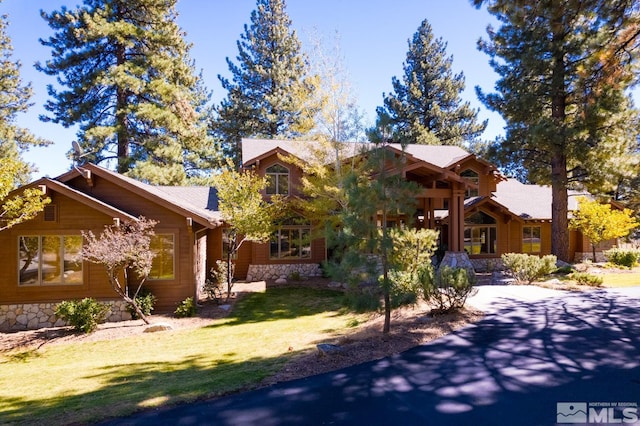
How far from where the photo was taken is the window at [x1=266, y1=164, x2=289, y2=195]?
1922 cm

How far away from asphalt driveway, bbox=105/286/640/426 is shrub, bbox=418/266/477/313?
1.40 metres

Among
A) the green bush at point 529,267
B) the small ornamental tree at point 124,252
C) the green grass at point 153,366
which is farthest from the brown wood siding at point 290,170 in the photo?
the green bush at point 529,267

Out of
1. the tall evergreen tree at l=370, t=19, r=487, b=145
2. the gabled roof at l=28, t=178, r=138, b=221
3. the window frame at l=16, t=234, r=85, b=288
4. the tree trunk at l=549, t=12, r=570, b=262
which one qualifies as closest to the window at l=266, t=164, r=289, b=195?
the gabled roof at l=28, t=178, r=138, b=221

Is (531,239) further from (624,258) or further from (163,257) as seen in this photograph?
(163,257)

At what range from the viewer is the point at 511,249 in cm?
2161

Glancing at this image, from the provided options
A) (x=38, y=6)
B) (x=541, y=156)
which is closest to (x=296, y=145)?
(x=541, y=156)

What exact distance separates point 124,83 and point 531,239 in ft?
83.0

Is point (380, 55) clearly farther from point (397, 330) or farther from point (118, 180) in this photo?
point (397, 330)

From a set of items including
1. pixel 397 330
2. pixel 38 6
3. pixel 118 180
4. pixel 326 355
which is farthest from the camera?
pixel 38 6

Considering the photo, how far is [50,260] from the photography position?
11.7m

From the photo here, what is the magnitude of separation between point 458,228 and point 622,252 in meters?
9.75

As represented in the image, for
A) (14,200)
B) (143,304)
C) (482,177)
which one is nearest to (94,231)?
(14,200)

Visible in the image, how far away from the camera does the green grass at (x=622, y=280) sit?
1366 cm

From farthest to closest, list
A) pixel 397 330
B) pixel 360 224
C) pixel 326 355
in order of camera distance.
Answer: pixel 397 330
pixel 360 224
pixel 326 355
